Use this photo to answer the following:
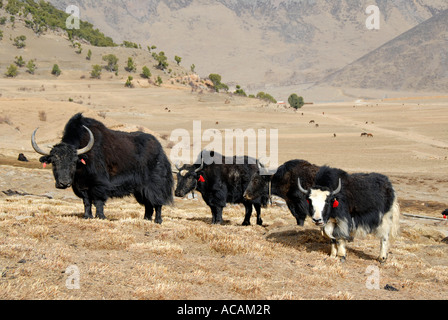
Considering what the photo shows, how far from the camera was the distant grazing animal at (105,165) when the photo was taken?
33.3ft

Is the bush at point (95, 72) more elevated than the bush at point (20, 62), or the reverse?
the bush at point (20, 62)

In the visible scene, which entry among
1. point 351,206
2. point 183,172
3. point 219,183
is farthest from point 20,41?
point 351,206

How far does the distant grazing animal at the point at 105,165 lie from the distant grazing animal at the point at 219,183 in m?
1.50

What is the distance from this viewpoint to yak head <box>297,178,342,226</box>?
9086 mm

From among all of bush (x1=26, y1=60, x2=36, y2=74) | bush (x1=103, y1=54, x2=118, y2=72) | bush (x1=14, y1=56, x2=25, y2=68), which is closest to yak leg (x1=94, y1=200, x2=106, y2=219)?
bush (x1=26, y1=60, x2=36, y2=74)

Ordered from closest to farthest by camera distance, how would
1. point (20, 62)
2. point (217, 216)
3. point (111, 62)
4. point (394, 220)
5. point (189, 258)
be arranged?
point (189, 258) → point (394, 220) → point (217, 216) → point (20, 62) → point (111, 62)

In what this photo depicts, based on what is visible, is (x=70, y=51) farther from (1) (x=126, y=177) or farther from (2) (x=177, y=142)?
(1) (x=126, y=177)

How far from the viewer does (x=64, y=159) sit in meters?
10.0

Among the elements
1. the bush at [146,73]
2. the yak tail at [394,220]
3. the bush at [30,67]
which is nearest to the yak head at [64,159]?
the yak tail at [394,220]

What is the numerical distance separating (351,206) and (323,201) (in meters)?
0.97

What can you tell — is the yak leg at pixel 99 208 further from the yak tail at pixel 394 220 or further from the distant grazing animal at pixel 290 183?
the yak tail at pixel 394 220

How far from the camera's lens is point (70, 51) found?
121 metres

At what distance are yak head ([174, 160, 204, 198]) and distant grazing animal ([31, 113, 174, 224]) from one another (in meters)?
1.29

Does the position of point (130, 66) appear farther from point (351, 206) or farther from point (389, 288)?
point (389, 288)
